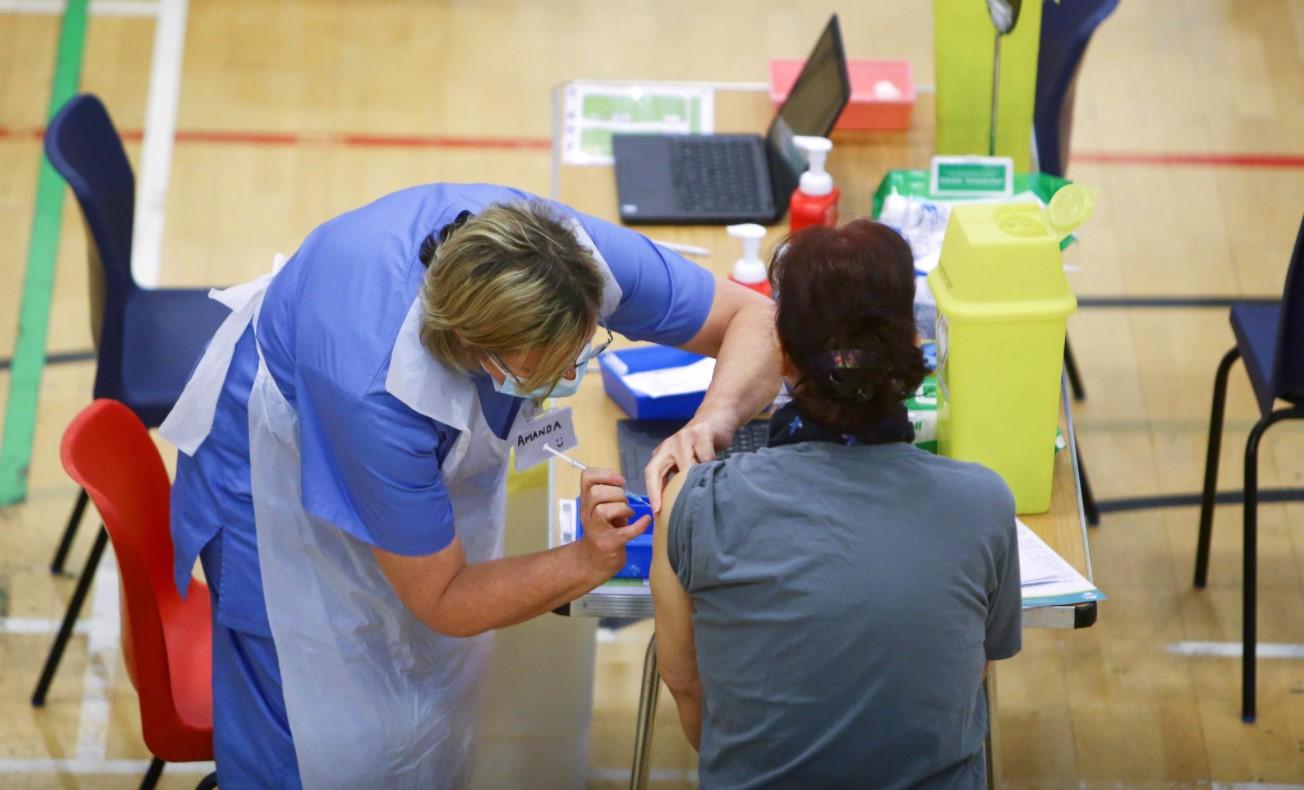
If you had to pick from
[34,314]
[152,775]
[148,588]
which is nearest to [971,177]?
[148,588]

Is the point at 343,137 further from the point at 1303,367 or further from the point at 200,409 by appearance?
the point at 1303,367

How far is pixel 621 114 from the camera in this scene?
10.1ft

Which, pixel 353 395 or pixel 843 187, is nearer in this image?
pixel 353 395

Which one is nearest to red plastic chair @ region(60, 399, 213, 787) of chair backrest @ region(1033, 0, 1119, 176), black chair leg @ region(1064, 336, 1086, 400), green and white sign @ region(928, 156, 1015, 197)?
green and white sign @ region(928, 156, 1015, 197)

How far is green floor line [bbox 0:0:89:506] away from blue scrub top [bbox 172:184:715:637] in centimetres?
141

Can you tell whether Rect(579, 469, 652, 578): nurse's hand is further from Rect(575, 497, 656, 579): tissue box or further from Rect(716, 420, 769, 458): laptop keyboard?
Rect(716, 420, 769, 458): laptop keyboard

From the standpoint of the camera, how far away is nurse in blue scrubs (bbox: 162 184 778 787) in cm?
177

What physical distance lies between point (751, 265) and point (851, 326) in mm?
920

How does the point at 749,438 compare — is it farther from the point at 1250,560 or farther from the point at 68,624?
the point at 68,624

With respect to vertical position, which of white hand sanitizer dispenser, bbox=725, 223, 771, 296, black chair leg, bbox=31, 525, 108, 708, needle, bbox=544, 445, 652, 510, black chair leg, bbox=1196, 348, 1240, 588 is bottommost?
black chair leg, bbox=31, 525, 108, 708

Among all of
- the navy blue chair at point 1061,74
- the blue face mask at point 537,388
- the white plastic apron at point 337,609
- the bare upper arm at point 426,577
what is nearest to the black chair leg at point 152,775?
the white plastic apron at point 337,609

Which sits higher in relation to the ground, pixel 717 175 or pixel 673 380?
pixel 717 175

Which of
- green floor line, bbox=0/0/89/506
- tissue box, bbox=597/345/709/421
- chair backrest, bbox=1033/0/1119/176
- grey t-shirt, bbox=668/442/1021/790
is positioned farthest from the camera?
green floor line, bbox=0/0/89/506

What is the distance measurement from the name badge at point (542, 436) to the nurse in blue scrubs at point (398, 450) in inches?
0.9
